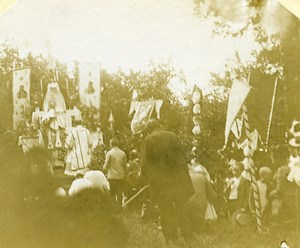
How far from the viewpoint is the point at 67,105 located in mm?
5535

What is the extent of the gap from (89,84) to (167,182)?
4.16 feet

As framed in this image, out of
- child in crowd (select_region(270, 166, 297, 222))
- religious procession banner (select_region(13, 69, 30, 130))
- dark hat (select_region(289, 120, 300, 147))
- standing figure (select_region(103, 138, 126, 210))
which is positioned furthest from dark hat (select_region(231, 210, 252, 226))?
religious procession banner (select_region(13, 69, 30, 130))

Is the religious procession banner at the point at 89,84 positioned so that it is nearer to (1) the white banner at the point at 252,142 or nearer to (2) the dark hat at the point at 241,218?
(1) the white banner at the point at 252,142

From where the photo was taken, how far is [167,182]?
18.1 feet

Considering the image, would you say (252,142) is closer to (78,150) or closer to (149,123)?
(149,123)

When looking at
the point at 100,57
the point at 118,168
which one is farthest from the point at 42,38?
the point at 118,168

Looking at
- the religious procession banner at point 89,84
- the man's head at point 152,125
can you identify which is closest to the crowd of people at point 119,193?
the man's head at point 152,125

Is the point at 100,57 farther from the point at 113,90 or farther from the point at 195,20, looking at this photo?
the point at 195,20

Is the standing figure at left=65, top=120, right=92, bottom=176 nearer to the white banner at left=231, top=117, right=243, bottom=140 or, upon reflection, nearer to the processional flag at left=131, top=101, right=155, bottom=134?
the processional flag at left=131, top=101, right=155, bottom=134

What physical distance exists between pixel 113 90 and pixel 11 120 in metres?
1.06

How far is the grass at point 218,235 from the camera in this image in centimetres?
Result: 546

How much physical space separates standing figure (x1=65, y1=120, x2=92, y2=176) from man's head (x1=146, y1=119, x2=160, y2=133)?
1.98 ft

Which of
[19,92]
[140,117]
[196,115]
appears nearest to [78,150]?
[140,117]

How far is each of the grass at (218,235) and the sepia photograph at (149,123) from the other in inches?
0.4
